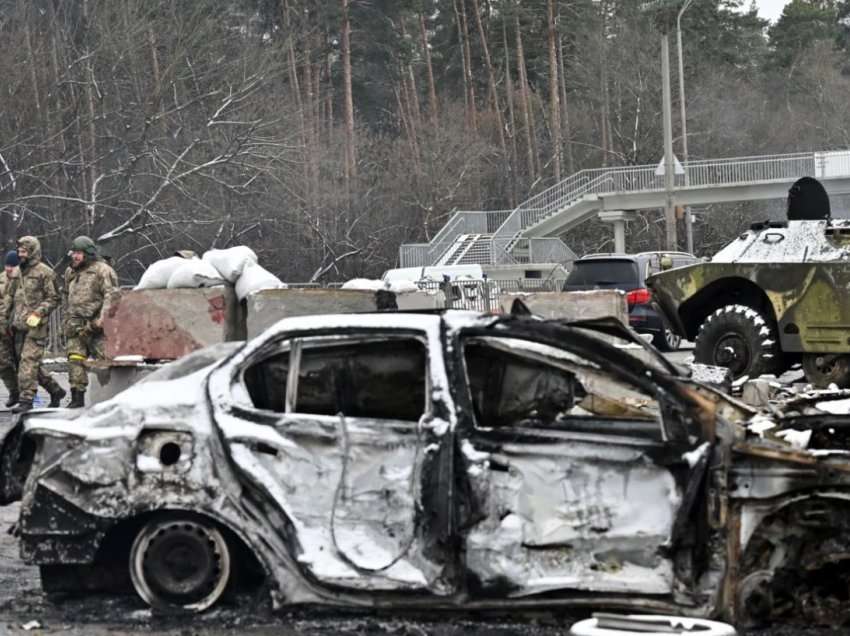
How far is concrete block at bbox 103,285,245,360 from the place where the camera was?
1280 cm

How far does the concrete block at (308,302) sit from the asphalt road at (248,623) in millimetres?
5103

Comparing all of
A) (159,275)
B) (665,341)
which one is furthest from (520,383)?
(665,341)

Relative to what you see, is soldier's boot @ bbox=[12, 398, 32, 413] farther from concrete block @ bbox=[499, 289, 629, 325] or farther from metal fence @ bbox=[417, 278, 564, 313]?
metal fence @ bbox=[417, 278, 564, 313]

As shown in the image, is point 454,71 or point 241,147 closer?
point 241,147

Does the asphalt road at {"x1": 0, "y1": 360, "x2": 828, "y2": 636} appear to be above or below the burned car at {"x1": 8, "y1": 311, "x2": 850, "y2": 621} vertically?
below

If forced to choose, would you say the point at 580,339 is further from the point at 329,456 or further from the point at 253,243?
the point at 253,243

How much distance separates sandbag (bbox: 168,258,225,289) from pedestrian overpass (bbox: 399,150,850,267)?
36682 mm

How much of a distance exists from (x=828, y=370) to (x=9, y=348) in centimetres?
827

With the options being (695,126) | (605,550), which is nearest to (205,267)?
(605,550)

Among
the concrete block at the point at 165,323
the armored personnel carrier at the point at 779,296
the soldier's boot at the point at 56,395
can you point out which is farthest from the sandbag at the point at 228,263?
the armored personnel carrier at the point at 779,296

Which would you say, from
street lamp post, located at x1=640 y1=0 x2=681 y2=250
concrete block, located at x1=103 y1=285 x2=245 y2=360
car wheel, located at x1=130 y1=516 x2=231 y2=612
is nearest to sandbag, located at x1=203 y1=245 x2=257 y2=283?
concrete block, located at x1=103 y1=285 x2=245 y2=360

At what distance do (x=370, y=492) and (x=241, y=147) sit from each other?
3035 centimetres

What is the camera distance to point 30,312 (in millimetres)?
15367

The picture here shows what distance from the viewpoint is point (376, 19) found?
57094 mm
